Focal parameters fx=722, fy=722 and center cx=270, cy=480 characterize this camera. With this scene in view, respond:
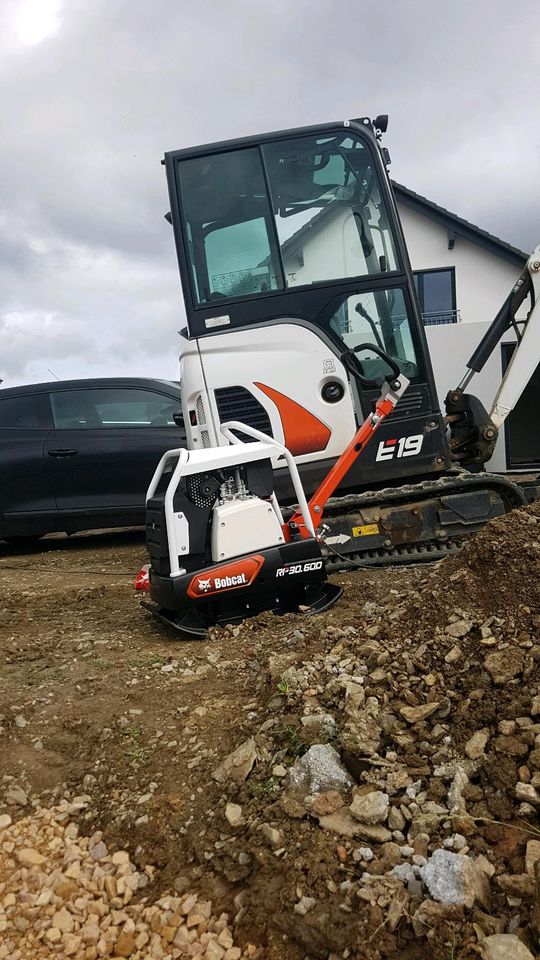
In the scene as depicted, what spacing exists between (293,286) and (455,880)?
4.12 m

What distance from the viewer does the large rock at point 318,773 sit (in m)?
2.28

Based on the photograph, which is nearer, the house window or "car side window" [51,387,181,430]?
"car side window" [51,387,181,430]

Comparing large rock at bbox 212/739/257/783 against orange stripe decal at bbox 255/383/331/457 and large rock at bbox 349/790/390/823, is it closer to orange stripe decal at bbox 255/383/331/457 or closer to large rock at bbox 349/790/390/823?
large rock at bbox 349/790/390/823

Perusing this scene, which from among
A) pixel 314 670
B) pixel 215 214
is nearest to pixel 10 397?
pixel 215 214

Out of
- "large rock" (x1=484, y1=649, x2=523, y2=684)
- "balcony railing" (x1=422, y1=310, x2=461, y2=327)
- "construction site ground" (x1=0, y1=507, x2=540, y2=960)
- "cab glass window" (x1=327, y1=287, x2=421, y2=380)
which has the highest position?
"balcony railing" (x1=422, y1=310, x2=461, y2=327)

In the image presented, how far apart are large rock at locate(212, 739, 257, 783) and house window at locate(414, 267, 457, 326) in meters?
17.4

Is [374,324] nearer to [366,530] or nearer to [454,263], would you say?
[366,530]

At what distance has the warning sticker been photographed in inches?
210

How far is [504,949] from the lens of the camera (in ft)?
5.22

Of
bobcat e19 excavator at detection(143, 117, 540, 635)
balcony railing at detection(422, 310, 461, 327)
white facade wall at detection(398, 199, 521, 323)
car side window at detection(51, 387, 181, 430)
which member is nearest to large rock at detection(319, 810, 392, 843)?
bobcat e19 excavator at detection(143, 117, 540, 635)

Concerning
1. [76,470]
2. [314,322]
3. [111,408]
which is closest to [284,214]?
[314,322]

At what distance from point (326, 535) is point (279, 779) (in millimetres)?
3019

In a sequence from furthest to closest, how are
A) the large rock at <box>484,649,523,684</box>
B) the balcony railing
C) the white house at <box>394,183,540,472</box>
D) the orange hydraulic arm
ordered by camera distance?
1. the balcony railing
2. the white house at <box>394,183,540,472</box>
3. the orange hydraulic arm
4. the large rock at <box>484,649,523,684</box>

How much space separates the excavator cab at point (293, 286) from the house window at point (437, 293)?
1395cm
